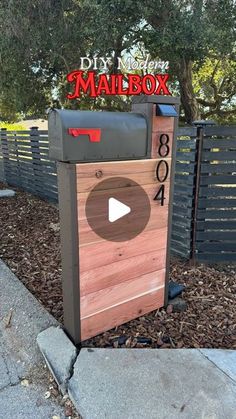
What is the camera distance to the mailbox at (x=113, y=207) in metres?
1.77

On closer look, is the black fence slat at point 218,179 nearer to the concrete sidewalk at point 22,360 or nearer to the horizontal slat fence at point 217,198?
A: the horizontal slat fence at point 217,198

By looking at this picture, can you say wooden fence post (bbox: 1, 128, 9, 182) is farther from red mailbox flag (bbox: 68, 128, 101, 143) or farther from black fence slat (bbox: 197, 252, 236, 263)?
red mailbox flag (bbox: 68, 128, 101, 143)

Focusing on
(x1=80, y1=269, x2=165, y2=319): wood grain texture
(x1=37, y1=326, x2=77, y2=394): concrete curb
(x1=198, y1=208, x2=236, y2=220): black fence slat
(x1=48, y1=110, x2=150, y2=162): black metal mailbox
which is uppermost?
(x1=48, y1=110, x2=150, y2=162): black metal mailbox

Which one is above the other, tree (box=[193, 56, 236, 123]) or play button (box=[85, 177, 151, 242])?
tree (box=[193, 56, 236, 123])

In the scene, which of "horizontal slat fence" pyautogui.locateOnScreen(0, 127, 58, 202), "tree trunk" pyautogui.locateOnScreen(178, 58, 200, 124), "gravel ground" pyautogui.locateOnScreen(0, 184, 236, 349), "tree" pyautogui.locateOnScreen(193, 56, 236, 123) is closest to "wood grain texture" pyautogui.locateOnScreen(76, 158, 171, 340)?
"gravel ground" pyautogui.locateOnScreen(0, 184, 236, 349)

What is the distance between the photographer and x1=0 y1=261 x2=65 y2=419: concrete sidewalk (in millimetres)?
1678

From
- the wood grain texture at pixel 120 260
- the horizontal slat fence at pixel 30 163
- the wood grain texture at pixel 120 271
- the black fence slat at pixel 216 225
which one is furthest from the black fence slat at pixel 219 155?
the horizontal slat fence at pixel 30 163

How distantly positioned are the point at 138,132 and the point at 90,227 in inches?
24.3

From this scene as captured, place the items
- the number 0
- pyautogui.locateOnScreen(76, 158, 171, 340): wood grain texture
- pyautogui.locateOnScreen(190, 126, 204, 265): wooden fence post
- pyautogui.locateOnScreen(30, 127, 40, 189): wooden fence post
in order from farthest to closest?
pyautogui.locateOnScreen(30, 127, 40, 189): wooden fence post → pyautogui.locateOnScreen(190, 126, 204, 265): wooden fence post → the number 0 → pyautogui.locateOnScreen(76, 158, 171, 340): wood grain texture

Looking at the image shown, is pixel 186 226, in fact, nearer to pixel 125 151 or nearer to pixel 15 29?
pixel 125 151

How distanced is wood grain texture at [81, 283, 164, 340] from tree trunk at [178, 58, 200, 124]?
5.98 meters

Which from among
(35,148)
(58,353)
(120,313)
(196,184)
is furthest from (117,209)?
(35,148)

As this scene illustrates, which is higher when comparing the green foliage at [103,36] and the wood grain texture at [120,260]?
the green foliage at [103,36]

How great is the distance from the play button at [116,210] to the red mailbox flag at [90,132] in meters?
0.37
